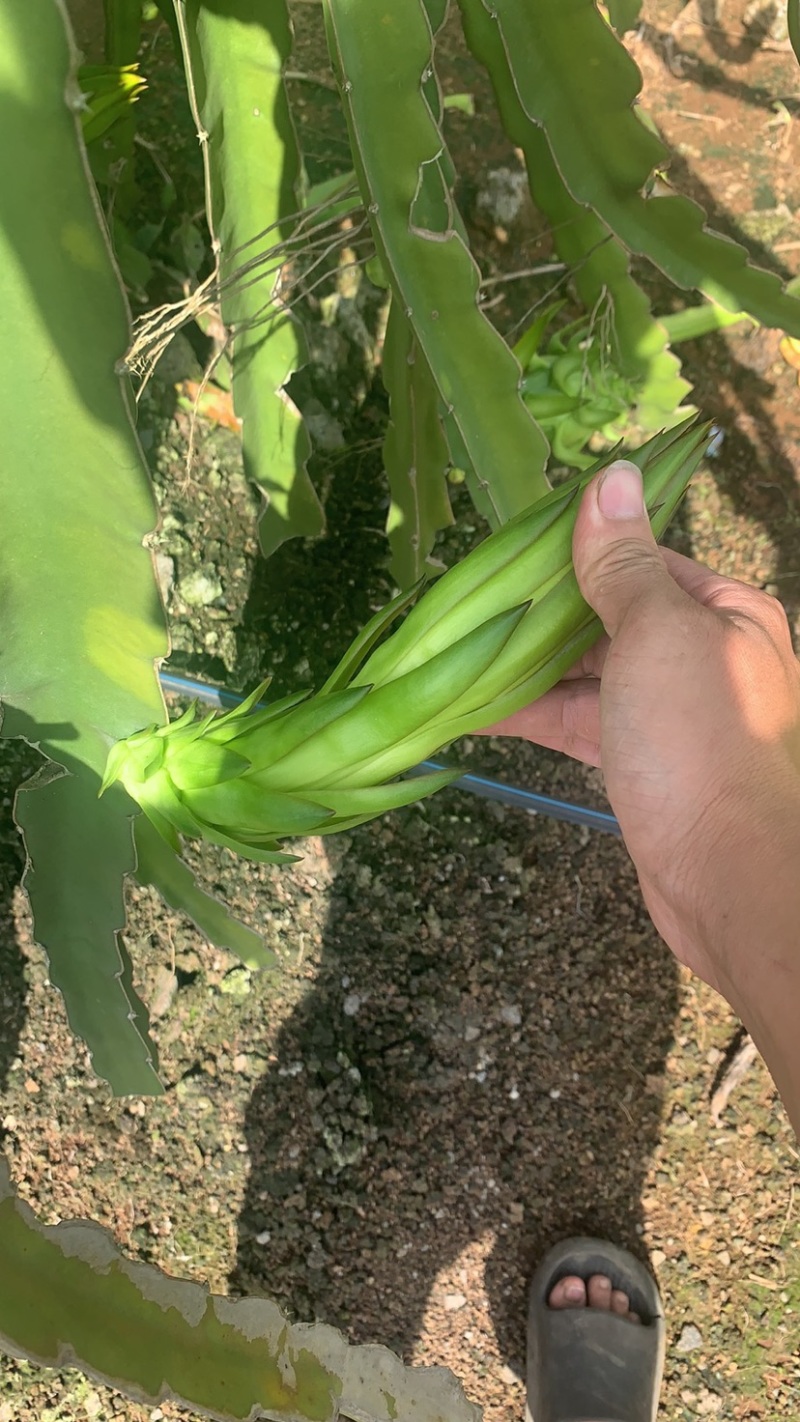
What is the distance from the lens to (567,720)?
0.97 metres

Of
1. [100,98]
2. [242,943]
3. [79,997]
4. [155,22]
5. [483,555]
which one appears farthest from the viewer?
[155,22]

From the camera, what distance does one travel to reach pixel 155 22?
122 centimetres

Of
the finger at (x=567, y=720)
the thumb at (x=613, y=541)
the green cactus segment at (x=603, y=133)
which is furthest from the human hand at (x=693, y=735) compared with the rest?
the green cactus segment at (x=603, y=133)

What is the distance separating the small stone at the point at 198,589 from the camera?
1.26 m

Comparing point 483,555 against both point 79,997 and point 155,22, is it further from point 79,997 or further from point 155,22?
point 155,22

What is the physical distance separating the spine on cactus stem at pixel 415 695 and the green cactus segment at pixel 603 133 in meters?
0.29

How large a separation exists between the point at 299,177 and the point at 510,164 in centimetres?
64

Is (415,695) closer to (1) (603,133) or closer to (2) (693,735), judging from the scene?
(2) (693,735)

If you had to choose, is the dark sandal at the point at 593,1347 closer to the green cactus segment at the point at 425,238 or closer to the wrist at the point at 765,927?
the wrist at the point at 765,927

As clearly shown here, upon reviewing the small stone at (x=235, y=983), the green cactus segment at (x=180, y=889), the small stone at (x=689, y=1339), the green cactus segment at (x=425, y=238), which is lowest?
the small stone at (x=689, y=1339)

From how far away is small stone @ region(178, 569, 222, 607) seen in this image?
1.26 metres

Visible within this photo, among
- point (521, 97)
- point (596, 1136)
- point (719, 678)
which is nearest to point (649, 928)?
point (596, 1136)

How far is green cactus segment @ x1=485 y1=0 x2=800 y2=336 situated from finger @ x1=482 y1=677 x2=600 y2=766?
1.32 ft

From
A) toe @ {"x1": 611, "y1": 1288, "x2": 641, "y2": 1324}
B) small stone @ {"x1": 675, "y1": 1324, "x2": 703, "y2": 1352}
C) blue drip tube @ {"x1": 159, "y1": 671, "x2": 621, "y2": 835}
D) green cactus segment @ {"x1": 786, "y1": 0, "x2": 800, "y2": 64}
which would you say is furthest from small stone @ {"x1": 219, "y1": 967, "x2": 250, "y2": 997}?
green cactus segment @ {"x1": 786, "y1": 0, "x2": 800, "y2": 64}
